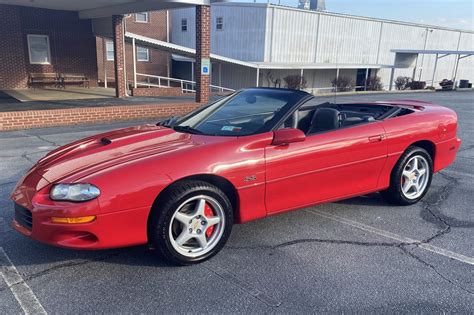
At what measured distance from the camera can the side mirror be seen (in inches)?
133

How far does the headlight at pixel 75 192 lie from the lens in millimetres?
2805

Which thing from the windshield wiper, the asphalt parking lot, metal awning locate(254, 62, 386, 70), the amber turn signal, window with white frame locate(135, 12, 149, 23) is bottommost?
the asphalt parking lot

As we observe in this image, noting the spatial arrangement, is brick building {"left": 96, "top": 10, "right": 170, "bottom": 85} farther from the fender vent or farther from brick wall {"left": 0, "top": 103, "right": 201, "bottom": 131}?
the fender vent

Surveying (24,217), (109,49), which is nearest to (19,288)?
(24,217)

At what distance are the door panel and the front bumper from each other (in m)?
1.19

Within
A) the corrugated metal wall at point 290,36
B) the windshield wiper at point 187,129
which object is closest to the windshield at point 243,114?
the windshield wiper at point 187,129

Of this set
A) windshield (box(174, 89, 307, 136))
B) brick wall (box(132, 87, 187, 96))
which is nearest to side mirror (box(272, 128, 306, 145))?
windshield (box(174, 89, 307, 136))

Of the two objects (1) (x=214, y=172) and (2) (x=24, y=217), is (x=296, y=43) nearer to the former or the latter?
(1) (x=214, y=172)

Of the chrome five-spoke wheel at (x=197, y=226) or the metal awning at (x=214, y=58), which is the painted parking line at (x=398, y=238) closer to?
the chrome five-spoke wheel at (x=197, y=226)

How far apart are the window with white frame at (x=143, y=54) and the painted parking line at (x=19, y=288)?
2664cm

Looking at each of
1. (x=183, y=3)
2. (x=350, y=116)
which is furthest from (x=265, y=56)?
(x=350, y=116)

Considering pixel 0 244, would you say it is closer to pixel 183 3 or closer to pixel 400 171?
pixel 400 171

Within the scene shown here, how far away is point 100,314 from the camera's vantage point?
8.39 feet

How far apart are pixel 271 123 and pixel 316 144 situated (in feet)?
1.56
